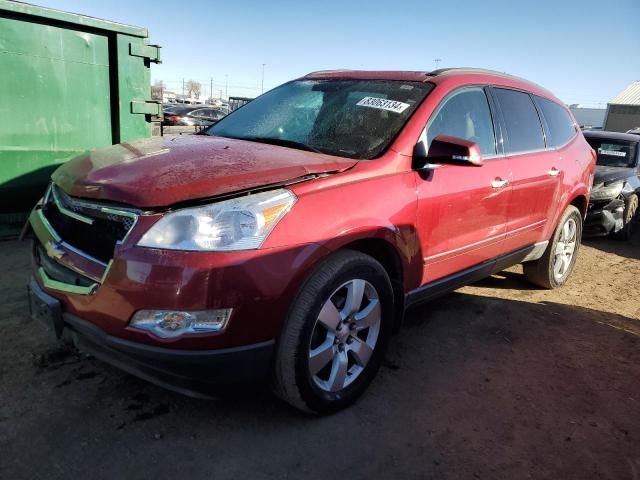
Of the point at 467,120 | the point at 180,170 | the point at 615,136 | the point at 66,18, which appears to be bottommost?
the point at 180,170

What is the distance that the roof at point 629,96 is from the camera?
40638 mm

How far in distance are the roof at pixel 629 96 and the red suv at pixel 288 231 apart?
4457cm

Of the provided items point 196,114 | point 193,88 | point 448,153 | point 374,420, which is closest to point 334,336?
point 374,420

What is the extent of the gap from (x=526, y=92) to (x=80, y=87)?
14.0 feet

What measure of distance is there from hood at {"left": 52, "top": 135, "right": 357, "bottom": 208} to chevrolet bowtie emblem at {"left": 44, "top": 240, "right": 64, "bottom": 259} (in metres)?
0.26

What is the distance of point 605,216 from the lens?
22.7 feet

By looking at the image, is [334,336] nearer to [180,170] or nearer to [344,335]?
[344,335]

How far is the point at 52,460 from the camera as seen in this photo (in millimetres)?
2156

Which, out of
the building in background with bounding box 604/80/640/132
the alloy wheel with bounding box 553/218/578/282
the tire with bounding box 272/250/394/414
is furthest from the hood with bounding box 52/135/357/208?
the building in background with bounding box 604/80/640/132

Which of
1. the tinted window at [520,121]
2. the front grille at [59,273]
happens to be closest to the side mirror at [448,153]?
the tinted window at [520,121]

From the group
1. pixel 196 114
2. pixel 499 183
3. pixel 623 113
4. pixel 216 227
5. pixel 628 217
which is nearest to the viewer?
pixel 216 227

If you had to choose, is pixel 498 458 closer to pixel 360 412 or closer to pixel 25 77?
pixel 360 412

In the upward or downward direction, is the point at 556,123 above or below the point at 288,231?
above

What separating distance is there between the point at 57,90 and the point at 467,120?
400cm
